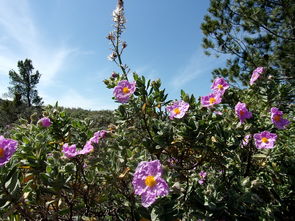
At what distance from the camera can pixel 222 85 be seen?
1797mm

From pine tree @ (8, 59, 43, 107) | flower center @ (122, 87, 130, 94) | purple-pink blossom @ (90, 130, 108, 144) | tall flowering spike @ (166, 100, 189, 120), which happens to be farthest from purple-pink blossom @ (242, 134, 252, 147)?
Answer: pine tree @ (8, 59, 43, 107)

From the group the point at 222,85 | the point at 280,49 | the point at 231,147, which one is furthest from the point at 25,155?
the point at 280,49

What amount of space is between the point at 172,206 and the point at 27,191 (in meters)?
0.80

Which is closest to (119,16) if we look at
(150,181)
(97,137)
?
(97,137)

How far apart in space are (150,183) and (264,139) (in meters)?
0.86

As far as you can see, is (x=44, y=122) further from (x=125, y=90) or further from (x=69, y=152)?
(x=125, y=90)

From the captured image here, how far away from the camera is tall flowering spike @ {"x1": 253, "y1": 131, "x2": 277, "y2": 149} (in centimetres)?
151

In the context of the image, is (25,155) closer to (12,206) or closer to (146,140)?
(12,206)

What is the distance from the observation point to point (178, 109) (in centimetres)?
161

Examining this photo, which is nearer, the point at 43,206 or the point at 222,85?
the point at 43,206

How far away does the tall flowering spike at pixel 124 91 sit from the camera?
5.49ft

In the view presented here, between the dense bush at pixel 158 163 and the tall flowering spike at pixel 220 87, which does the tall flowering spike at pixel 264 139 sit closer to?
the dense bush at pixel 158 163

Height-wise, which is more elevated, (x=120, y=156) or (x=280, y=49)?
(x=280, y=49)

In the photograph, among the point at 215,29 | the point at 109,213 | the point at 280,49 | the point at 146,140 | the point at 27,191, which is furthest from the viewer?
the point at 215,29
